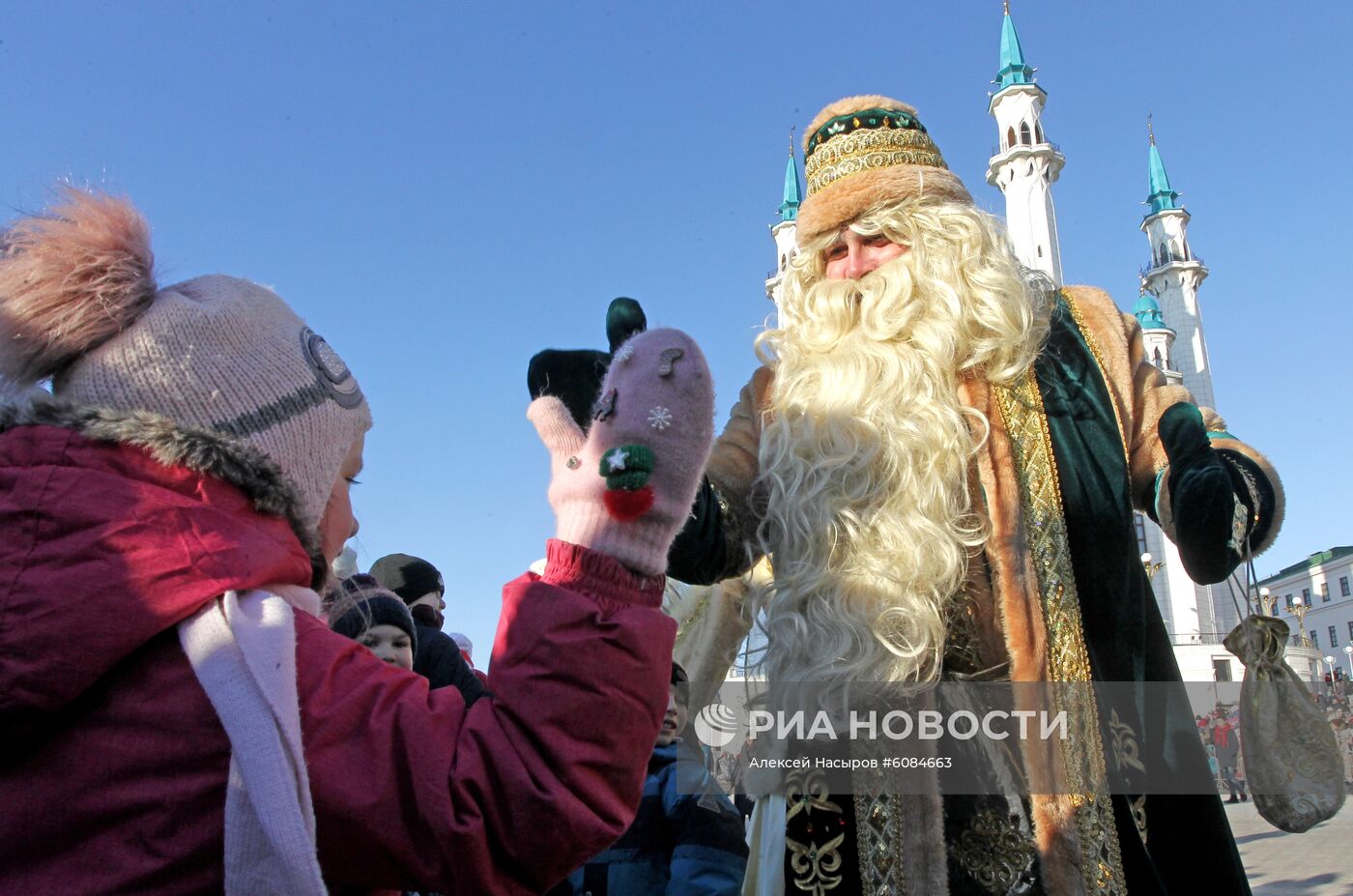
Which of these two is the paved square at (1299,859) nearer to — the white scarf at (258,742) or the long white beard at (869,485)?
the long white beard at (869,485)

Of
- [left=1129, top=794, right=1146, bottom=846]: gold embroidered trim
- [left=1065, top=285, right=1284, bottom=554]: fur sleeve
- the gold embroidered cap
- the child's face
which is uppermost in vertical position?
the gold embroidered cap

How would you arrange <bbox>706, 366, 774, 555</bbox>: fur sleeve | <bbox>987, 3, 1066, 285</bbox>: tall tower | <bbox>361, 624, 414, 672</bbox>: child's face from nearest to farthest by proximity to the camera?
<bbox>706, 366, 774, 555</bbox>: fur sleeve → <bbox>361, 624, 414, 672</bbox>: child's face → <bbox>987, 3, 1066, 285</bbox>: tall tower

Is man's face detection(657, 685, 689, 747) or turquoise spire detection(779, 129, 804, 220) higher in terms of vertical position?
turquoise spire detection(779, 129, 804, 220)

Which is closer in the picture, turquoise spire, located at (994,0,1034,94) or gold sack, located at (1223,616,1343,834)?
gold sack, located at (1223,616,1343,834)

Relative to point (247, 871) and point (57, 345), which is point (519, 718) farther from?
point (57, 345)

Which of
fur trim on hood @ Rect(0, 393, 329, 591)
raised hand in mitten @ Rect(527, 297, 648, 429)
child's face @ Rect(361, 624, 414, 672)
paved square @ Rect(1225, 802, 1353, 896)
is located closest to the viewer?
fur trim on hood @ Rect(0, 393, 329, 591)

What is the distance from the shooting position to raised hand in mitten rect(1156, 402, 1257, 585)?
2141 millimetres

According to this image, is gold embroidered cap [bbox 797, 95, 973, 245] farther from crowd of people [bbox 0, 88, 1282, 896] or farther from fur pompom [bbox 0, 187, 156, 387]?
fur pompom [bbox 0, 187, 156, 387]

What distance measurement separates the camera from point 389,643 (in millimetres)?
2904

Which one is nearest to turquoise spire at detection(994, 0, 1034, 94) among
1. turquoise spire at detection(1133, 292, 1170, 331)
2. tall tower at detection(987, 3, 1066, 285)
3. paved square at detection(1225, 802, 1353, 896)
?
tall tower at detection(987, 3, 1066, 285)

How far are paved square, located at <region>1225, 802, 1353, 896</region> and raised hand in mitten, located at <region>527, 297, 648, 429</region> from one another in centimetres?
541

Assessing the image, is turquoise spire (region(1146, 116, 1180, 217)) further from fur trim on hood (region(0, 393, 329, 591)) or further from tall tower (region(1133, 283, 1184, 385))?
fur trim on hood (region(0, 393, 329, 591))

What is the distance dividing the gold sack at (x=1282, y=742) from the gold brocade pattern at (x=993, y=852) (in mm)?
506

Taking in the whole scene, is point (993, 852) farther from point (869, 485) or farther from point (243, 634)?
point (243, 634)
